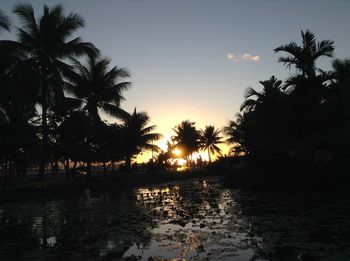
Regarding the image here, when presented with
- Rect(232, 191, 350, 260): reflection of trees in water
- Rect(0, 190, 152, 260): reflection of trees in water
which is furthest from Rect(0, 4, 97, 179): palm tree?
Rect(232, 191, 350, 260): reflection of trees in water

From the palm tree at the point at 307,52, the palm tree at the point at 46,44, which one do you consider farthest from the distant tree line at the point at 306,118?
the palm tree at the point at 46,44

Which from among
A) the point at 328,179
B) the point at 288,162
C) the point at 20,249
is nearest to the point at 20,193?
the point at 20,249

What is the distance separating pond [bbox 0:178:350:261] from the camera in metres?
6.35

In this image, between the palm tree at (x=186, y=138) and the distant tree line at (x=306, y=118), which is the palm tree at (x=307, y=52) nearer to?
the distant tree line at (x=306, y=118)

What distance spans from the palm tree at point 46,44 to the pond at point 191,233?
13.5 m

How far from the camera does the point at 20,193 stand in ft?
61.9

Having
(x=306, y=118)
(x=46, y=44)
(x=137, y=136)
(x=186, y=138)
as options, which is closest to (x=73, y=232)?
(x=306, y=118)

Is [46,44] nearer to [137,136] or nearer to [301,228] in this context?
[137,136]

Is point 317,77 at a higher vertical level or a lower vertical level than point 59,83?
lower

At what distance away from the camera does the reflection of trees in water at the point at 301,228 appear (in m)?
6.03

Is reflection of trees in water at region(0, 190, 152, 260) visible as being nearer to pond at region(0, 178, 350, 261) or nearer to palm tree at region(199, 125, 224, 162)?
pond at region(0, 178, 350, 261)

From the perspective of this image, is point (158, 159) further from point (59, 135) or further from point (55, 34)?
point (55, 34)

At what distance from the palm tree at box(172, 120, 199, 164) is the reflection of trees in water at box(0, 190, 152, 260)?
1729 inches

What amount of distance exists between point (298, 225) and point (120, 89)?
903 inches
